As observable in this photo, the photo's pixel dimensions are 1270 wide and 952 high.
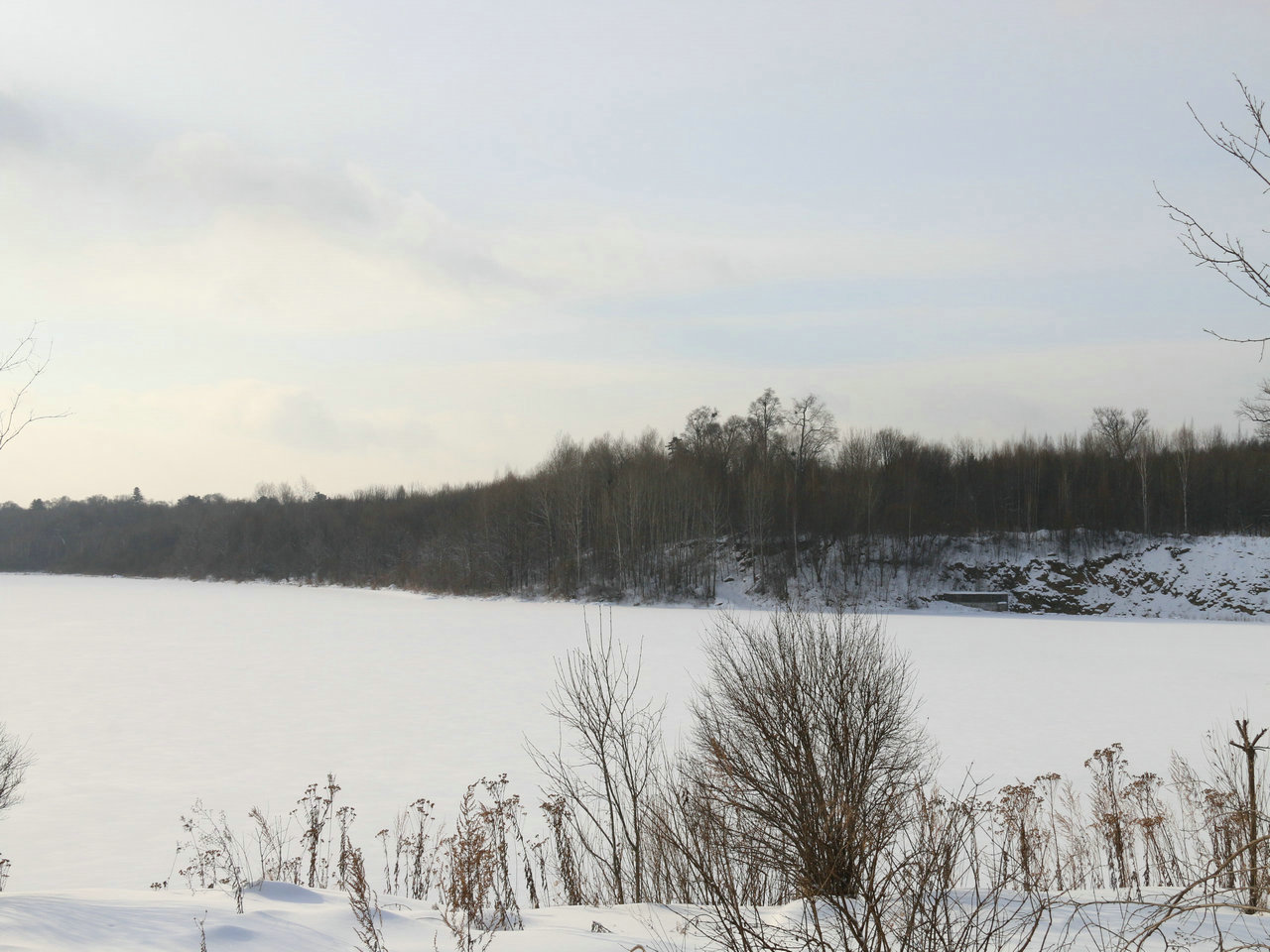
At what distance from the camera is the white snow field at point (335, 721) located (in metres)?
7.42

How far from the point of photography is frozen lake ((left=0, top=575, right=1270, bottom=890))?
13.0 metres

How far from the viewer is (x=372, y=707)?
20.8 m

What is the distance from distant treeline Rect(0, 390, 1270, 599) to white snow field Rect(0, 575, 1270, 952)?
83.5 feet

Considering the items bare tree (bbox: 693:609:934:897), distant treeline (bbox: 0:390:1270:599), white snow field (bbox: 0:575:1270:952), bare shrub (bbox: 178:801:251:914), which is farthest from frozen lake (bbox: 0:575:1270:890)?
distant treeline (bbox: 0:390:1270:599)

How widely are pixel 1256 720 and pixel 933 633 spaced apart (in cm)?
2179

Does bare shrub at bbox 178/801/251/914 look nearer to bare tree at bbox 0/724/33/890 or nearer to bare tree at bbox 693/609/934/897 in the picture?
bare tree at bbox 0/724/33/890

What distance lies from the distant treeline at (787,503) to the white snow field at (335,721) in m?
25.5

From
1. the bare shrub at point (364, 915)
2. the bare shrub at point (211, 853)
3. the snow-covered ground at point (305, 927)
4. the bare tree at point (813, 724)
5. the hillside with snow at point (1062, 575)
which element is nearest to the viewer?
the bare shrub at point (364, 915)

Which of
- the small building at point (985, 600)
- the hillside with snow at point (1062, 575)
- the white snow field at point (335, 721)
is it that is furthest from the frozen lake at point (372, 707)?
the small building at point (985, 600)

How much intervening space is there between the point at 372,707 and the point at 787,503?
51.4 m

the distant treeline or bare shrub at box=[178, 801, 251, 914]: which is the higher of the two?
the distant treeline

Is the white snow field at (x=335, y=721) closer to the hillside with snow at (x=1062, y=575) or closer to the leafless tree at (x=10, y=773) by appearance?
the leafless tree at (x=10, y=773)

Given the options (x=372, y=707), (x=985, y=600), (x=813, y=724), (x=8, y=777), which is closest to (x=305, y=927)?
(x=813, y=724)

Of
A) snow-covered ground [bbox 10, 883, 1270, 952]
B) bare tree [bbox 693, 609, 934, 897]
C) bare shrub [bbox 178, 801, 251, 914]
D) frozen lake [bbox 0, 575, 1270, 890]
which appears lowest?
frozen lake [bbox 0, 575, 1270, 890]
